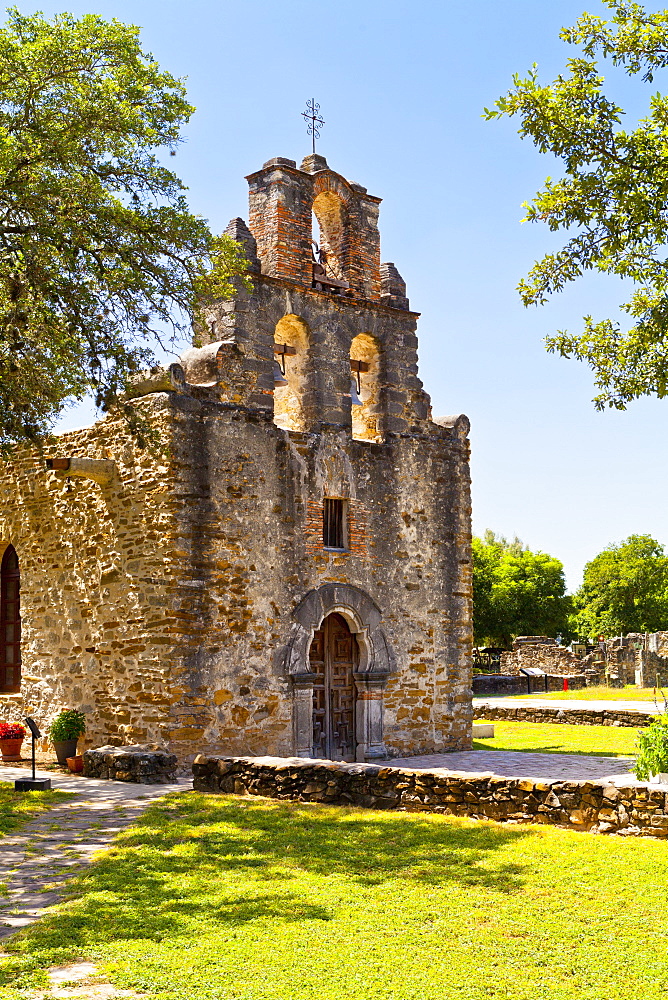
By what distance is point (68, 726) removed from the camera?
1413 cm

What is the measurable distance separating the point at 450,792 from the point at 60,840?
384cm

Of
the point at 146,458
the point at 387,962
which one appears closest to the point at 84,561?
the point at 146,458

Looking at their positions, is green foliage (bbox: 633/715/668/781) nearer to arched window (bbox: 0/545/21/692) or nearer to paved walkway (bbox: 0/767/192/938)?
paved walkway (bbox: 0/767/192/938)

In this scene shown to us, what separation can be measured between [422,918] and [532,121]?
25.5ft

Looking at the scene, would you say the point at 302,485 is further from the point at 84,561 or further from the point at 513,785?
the point at 513,785

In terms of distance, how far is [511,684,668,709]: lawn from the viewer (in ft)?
96.4

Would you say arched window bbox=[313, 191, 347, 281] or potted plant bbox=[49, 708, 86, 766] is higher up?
arched window bbox=[313, 191, 347, 281]

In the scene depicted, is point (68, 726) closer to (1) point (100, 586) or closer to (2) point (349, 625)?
(1) point (100, 586)

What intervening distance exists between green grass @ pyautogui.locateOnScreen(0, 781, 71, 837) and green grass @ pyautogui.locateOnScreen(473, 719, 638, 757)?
28.5ft

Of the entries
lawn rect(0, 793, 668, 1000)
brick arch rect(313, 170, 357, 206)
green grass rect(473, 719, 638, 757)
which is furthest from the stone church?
lawn rect(0, 793, 668, 1000)

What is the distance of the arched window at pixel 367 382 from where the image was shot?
55.4 ft

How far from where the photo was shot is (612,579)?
59.0 m

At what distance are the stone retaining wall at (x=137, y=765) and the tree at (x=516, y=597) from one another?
125ft

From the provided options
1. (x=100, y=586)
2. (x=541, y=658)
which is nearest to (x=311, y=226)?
(x=100, y=586)
